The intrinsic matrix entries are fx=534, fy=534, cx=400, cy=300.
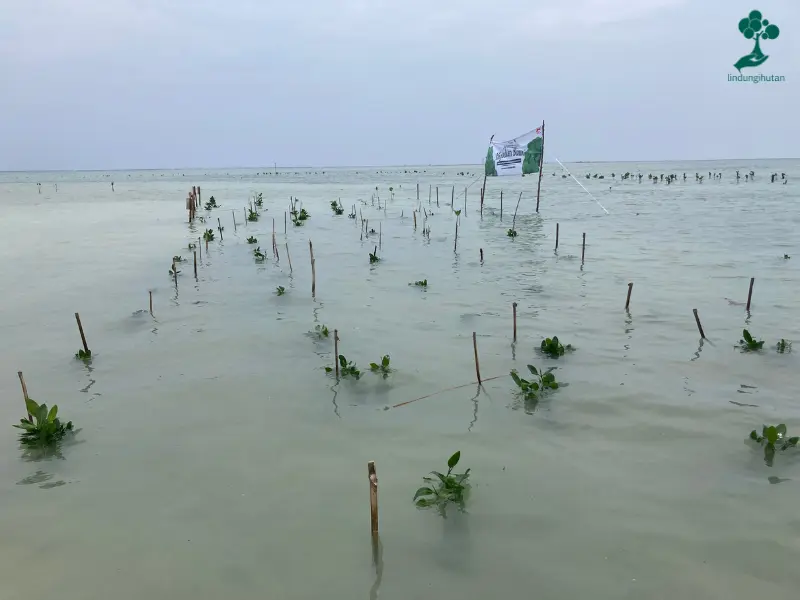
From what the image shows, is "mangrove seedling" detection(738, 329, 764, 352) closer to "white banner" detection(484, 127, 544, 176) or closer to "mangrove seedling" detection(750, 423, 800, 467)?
"mangrove seedling" detection(750, 423, 800, 467)

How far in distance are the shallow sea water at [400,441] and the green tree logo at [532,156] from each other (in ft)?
28.8

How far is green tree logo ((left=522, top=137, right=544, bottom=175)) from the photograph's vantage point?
19.9 metres

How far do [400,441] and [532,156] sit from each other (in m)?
16.9

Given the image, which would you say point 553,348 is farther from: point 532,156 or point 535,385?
point 532,156

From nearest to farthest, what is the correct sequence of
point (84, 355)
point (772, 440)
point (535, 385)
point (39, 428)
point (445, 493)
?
point (445, 493), point (772, 440), point (39, 428), point (535, 385), point (84, 355)

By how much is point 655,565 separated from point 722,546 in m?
0.57

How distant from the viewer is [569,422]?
5.57m

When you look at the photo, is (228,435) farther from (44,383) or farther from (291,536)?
(44,383)

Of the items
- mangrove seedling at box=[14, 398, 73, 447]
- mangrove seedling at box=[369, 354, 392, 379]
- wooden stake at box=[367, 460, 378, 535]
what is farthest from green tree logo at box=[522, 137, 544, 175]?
wooden stake at box=[367, 460, 378, 535]

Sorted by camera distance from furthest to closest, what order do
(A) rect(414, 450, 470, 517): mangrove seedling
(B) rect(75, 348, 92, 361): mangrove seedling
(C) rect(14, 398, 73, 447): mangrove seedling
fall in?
(B) rect(75, 348, 92, 361): mangrove seedling
(C) rect(14, 398, 73, 447): mangrove seedling
(A) rect(414, 450, 470, 517): mangrove seedling

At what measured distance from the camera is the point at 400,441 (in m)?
5.30

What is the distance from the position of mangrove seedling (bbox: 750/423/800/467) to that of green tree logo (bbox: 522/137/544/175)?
16113mm

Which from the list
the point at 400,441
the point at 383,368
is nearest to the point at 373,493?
the point at 400,441

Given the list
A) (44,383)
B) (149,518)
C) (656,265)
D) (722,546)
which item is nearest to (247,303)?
(44,383)
